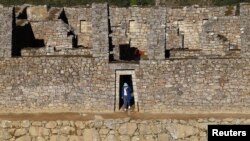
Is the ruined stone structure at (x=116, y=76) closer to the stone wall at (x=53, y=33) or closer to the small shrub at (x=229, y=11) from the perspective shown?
the stone wall at (x=53, y=33)

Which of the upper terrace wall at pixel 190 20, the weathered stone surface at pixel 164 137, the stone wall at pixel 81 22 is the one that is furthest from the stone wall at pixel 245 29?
the stone wall at pixel 81 22

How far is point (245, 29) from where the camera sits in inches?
1029

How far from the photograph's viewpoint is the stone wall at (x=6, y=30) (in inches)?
1057

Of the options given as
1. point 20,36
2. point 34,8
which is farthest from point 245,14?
point 34,8

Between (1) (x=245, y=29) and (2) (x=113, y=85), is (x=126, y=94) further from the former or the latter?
(1) (x=245, y=29)

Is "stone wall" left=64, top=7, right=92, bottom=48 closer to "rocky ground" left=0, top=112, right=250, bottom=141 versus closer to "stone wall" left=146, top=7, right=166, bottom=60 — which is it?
"stone wall" left=146, top=7, right=166, bottom=60

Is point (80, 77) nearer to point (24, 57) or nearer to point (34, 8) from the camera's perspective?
point (24, 57)

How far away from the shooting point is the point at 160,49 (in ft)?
85.0

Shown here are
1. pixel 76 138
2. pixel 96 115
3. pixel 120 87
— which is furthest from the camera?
pixel 120 87

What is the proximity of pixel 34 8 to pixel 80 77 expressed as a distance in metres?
13.4

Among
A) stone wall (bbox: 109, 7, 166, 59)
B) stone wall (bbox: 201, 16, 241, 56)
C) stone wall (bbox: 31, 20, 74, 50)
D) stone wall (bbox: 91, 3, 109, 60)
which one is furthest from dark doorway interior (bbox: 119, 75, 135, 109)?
stone wall (bbox: 109, 7, 166, 59)

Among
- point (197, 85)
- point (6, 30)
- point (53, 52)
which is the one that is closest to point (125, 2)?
point (53, 52)

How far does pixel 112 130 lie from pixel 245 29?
1150 cm

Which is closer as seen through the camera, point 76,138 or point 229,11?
point 76,138
